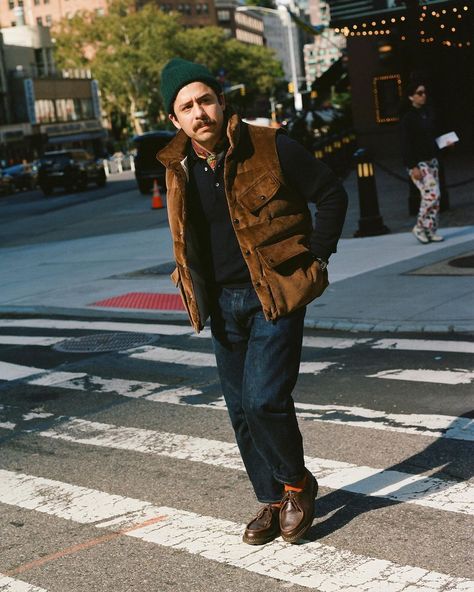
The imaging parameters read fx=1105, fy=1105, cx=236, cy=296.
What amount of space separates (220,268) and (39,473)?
2117 millimetres

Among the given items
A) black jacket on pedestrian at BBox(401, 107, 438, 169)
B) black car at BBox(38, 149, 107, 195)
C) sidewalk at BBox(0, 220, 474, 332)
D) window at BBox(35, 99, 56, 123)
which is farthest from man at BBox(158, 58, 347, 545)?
window at BBox(35, 99, 56, 123)

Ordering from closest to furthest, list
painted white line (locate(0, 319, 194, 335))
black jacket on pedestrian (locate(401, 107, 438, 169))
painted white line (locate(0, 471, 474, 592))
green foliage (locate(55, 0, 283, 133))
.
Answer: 1. painted white line (locate(0, 471, 474, 592))
2. painted white line (locate(0, 319, 194, 335))
3. black jacket on pedestrian (locate(401, 107, 438, 169))
4. green foliage (locate(55, 0, 283, 133))

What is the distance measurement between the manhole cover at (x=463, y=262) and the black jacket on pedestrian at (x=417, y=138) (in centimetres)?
150

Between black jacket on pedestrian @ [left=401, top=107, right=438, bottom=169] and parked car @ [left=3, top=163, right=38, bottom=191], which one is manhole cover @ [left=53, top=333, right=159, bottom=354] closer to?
black jacket on pedestrian @ [left=401, top=107, right=438, bottom=169]

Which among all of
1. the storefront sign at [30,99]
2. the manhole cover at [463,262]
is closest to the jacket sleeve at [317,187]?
the manhole cover at [463,262]

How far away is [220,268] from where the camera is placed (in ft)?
15.1

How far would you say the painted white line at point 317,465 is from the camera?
5047 mm

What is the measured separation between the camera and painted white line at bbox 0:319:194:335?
10430mm

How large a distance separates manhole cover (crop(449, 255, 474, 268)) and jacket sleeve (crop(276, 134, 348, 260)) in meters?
7.63

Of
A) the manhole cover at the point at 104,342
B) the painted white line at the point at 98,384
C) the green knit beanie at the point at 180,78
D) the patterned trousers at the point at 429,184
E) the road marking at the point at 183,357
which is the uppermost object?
the green knit beanie at the point at 180,78

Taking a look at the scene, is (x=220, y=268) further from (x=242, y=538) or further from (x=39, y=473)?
(x=39, y=473)

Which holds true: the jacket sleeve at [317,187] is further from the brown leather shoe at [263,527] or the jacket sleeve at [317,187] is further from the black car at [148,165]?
the black car at [148,165]

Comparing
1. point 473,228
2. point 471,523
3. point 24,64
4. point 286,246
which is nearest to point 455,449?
point 471,523

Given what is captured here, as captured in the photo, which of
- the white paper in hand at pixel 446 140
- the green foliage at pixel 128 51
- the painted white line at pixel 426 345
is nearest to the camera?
the painted white line at pixel 426 345
